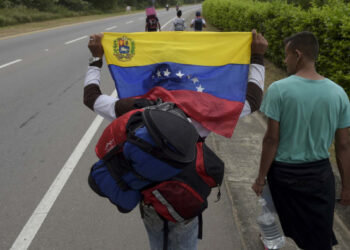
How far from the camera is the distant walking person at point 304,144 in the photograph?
202 cm

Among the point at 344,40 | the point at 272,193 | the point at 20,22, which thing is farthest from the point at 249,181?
the point at 20,22

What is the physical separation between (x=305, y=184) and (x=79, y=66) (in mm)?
9483

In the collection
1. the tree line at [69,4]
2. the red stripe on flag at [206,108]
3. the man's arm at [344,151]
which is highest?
the red stripe on flag at [206,108]

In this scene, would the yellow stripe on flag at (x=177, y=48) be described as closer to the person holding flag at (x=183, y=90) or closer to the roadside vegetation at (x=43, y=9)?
the person holding flag at (x=183, y=90)

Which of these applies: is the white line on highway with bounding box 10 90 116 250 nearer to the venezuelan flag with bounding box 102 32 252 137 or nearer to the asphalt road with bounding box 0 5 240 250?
the asphalt road with bounding box 0 5 240 250

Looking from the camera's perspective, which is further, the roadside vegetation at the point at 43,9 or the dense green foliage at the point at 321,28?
the roadside vegetation at the point at 43,9

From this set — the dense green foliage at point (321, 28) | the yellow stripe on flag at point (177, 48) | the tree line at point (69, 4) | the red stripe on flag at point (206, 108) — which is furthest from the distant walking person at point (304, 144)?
the tree line at point (69, 4)

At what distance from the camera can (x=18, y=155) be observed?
461 centimetres

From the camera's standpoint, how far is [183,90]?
7.00ft

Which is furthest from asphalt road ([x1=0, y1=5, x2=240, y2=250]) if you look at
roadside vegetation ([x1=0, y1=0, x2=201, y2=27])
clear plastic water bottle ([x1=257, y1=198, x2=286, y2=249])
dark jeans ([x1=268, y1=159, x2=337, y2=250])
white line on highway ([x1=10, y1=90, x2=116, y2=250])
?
roadside vegetation ([x1=0, y1=0, x2=201, y2=27])

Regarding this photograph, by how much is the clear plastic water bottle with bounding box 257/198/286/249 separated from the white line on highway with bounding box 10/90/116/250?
7.15 feet

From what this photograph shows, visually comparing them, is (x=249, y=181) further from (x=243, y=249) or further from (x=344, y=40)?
(x=344, y=40)

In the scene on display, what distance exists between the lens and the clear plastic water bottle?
8.43ft

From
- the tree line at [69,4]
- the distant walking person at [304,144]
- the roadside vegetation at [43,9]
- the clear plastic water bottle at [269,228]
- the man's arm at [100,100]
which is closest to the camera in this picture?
the man's arm at [100,100]
